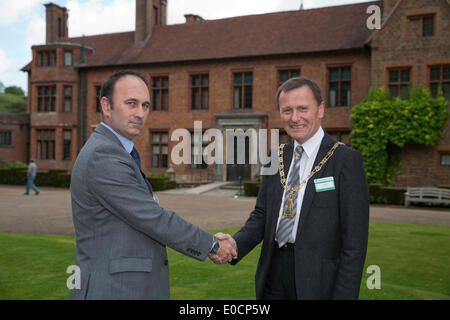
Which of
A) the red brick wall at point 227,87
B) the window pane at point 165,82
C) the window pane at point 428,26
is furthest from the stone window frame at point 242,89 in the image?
the window pane at point 428,26

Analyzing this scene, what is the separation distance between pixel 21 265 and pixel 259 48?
19723 mm

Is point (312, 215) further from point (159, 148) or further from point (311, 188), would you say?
point (159, 148)

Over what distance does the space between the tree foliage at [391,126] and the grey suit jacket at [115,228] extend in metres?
18.9

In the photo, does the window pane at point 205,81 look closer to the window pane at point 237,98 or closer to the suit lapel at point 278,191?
the window pane at point 237,98

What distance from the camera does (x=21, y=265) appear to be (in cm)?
643

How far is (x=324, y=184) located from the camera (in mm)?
2787

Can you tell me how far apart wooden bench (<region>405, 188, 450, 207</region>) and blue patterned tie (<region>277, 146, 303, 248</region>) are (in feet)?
48.6

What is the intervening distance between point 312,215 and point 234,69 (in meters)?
22.2

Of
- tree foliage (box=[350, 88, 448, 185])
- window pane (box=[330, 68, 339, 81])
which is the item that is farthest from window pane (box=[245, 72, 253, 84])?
tree foliage (box=[350, 88, 448, 185])

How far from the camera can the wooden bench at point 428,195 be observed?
53.2 feet

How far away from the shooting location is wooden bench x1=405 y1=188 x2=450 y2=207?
1622cm

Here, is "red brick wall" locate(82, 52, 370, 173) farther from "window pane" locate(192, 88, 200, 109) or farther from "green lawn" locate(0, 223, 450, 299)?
"green lawn" locate(0, 223, 450, 299)

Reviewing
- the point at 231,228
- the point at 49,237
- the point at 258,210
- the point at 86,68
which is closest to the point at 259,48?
the point at 86,68

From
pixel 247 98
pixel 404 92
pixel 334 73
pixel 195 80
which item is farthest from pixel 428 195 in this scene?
pixel 195 80
